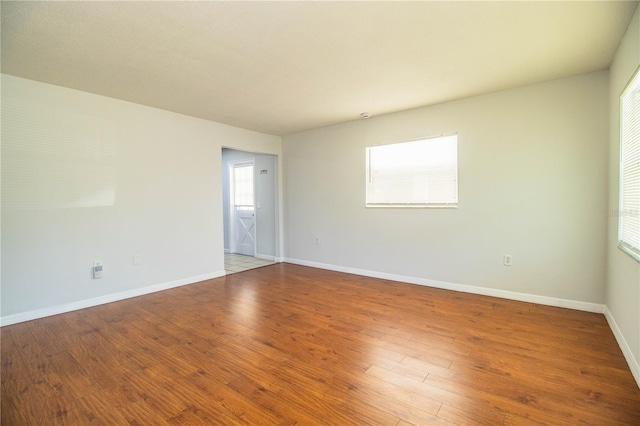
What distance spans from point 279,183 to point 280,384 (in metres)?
4.49

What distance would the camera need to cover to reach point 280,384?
6.50ft

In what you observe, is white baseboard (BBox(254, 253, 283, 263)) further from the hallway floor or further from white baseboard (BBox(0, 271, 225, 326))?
white baseboard (BBox(0, 271, 225, 326))

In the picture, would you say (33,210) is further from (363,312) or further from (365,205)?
(365,205)

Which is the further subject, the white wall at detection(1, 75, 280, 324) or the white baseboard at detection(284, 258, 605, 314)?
the white baseboard at detection(284, 258, 605, 314)

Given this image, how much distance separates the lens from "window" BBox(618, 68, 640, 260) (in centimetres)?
211

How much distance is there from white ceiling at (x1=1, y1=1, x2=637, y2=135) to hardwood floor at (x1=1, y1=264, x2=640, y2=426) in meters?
2.60

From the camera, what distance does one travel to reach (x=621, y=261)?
243 cm

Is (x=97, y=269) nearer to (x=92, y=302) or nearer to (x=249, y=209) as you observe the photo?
(x=92, y=302)

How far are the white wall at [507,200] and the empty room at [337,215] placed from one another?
22mm

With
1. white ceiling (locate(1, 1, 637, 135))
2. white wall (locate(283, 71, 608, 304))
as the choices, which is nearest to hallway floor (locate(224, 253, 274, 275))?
white wall (locate(283, 71, 608, 304))

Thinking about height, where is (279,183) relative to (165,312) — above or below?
above

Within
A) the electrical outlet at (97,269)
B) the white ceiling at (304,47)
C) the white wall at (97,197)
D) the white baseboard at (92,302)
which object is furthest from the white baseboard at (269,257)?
the white ceiling at (304,47)

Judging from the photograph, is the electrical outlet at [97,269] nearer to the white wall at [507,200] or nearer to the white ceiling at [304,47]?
the white ceiling at [304,47]

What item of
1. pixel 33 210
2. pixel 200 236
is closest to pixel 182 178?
pixel 200 236
